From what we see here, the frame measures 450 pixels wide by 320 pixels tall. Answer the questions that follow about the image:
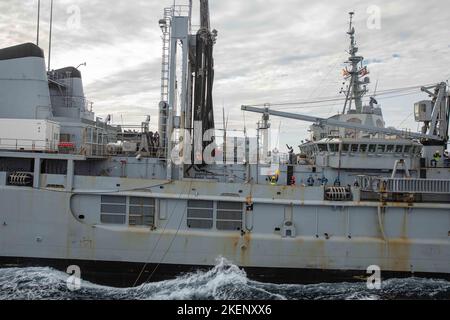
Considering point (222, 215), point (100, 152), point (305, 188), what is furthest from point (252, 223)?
point (100, 152)

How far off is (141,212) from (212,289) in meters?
3.70

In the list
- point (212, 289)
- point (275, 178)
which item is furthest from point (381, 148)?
point (212, 289)

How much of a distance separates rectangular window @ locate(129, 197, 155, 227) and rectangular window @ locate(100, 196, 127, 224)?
289 mm

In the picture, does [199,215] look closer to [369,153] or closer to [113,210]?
[113,210]

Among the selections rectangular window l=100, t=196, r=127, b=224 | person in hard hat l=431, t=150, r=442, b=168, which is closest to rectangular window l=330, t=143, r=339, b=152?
person in hard hat l=431, t=150, r=442, b=168

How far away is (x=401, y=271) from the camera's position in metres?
13.8

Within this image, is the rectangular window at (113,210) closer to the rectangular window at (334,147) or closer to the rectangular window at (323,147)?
the rectangular window at (323,147)

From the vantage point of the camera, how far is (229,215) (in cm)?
1405

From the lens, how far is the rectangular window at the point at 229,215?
14008mm

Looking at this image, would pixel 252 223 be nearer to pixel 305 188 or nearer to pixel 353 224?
pixel 305 188

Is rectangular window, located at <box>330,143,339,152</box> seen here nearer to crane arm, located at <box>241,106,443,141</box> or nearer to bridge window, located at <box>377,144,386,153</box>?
crane arm, located at <box>241,106,443,141</box>

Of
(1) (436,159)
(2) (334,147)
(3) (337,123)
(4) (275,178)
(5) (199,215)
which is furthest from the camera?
(1) (436,159)

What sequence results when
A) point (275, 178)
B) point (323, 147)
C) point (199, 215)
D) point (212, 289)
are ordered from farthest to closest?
point (323, 147) < point (275, 178) < point (199, 215) < point (212, 289)

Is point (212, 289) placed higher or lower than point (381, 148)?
lower
